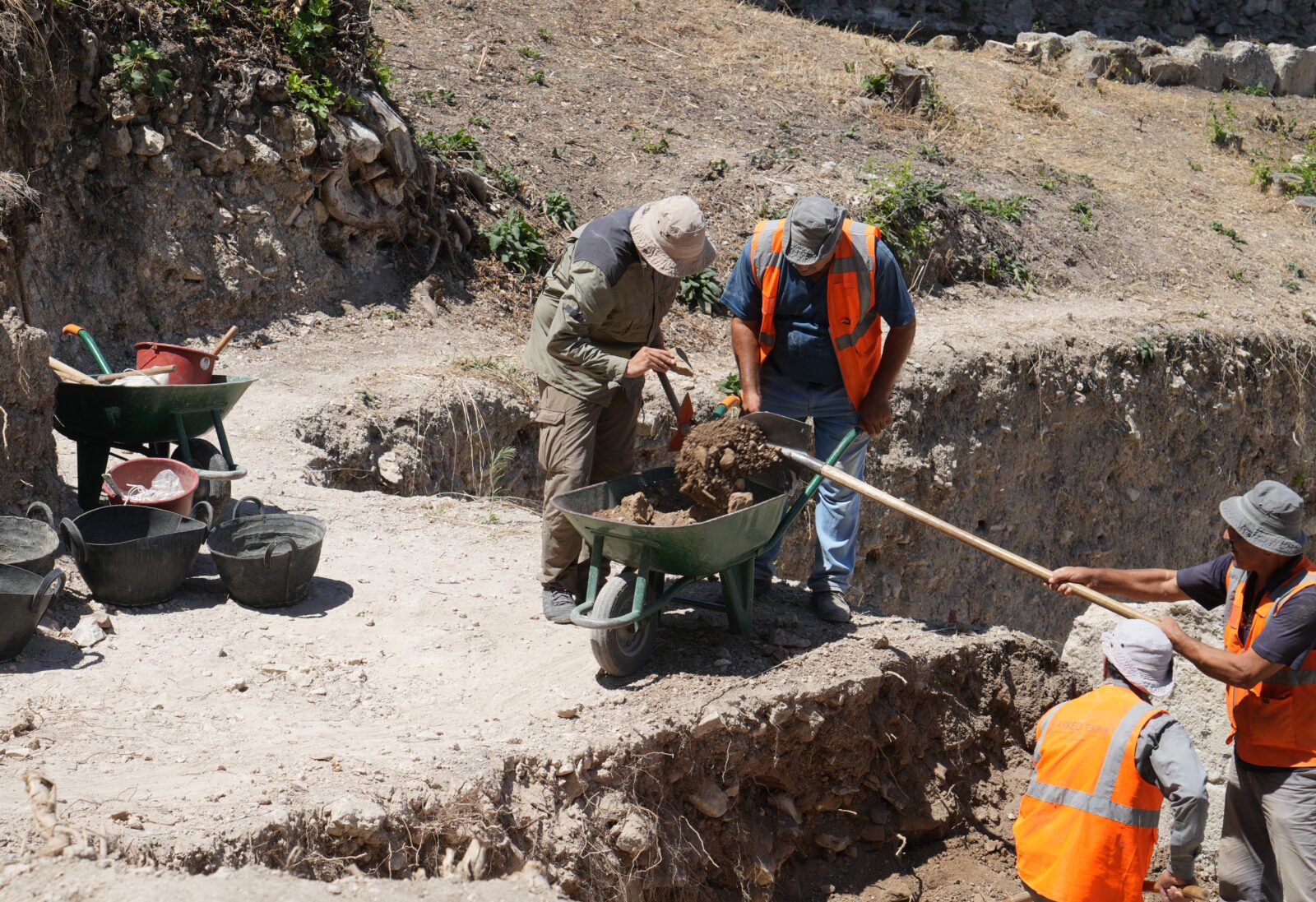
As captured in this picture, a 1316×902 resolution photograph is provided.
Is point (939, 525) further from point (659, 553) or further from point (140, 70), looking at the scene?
point (140, 70)

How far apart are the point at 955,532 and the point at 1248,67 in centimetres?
1928

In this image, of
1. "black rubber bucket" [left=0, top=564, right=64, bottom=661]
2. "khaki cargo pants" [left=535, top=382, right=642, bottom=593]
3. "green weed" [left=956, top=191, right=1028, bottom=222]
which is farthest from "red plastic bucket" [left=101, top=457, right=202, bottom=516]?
"green weed" [left=956, top=191, right=1028, bottom=222]

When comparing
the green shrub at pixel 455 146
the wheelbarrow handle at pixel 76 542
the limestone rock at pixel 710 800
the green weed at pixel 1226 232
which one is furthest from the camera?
the green weed at pixel 1226 232

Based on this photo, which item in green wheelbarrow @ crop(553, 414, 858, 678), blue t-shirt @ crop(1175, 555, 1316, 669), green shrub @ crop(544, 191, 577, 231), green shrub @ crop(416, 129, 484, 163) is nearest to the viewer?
blue t-shirt @ crop(1175, 555, 1316, 669)

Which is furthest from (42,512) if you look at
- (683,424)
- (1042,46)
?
(1042,46)

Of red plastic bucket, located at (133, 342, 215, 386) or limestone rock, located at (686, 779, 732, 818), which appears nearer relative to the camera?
limestone rock, located at (686, 779, 732, 818)

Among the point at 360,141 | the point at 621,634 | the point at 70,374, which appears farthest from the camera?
the point at 360,141

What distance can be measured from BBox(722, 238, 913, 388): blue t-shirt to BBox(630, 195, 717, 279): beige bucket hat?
459 millimetres

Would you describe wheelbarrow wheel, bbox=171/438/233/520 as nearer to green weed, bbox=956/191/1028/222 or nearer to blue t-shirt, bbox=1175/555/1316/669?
blue t-shirt, bbox=1175/555/1316/669

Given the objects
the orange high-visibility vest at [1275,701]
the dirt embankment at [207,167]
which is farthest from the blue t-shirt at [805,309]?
the dirt embankment at [207,167]

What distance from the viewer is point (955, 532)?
4566 millimetres

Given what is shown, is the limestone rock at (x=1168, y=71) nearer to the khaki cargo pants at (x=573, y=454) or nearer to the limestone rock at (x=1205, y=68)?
the limestone rock at (x=1205, y=68)

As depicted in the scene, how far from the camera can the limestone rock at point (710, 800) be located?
14.5 ft

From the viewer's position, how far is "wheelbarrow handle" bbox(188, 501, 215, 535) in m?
5.48
